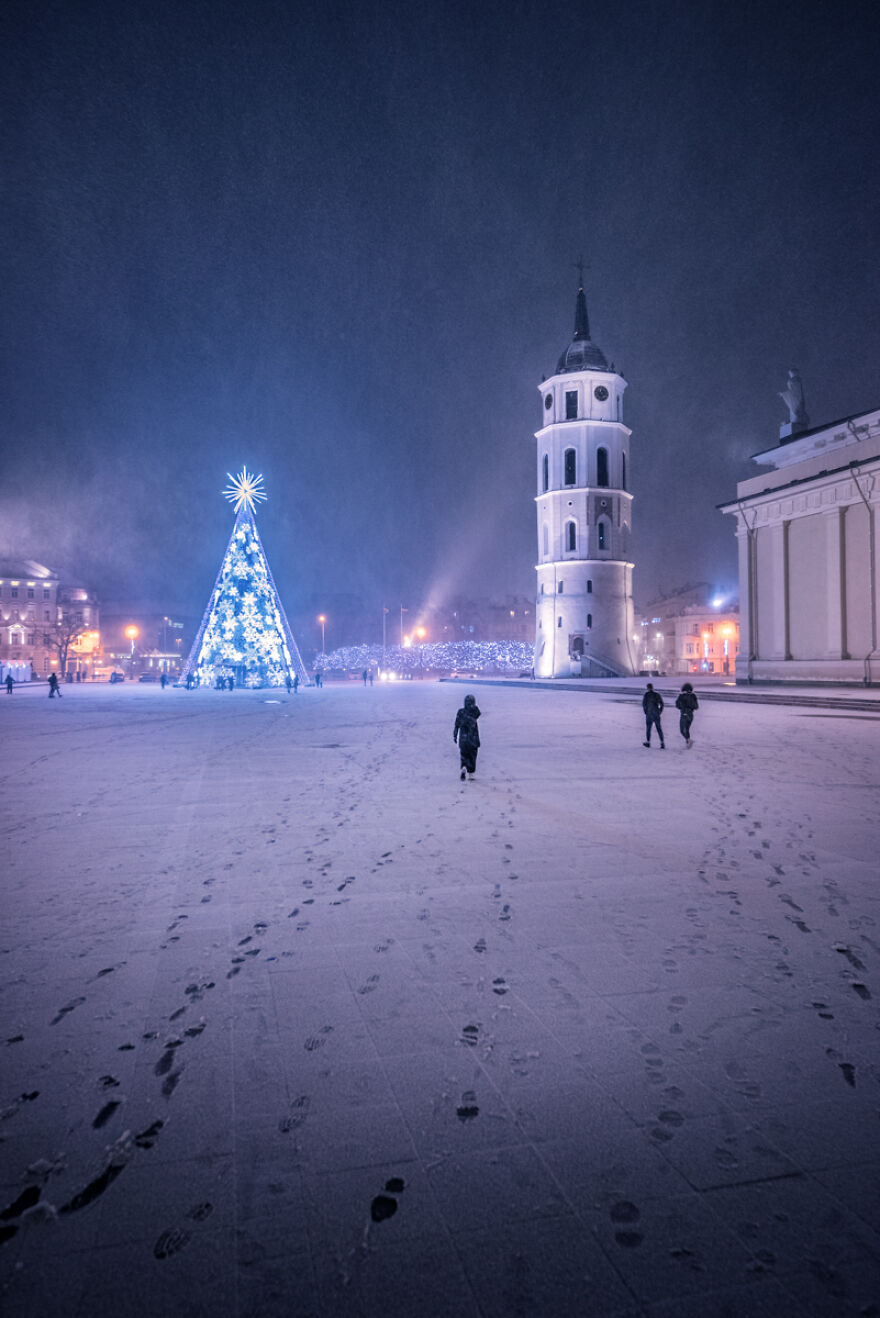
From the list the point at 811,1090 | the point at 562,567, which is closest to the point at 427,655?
the point at 562,567

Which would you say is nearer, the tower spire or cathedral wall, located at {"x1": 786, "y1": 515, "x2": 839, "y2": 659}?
cathedral wall, located at {"x1": 786, "y1": 515, "x2": 839, "y2": 659}

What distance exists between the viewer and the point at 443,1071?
3168mm

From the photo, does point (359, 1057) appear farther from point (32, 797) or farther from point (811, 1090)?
point (32, 797)

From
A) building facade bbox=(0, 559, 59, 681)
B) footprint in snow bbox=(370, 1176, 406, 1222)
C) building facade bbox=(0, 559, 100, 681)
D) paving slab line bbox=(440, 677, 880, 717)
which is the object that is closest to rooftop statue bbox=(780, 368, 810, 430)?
Result: paving slab line bbox=(440, 677, 880, 717)

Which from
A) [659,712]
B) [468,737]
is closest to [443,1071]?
[468,737]

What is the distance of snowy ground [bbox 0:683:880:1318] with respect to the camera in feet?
7.07

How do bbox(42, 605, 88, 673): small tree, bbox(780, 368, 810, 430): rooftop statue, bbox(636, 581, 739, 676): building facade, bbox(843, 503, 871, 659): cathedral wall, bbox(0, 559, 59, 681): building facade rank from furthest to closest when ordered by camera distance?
1. bbox(0, 559, 59, 681): building facade
2. bbox(636, 581, 739, 676): building facade
3. bbox(42, 605, 88, 673): small tree
4. bbox(780, 368, 810, 430): rooftop statue
5. bbox(843, 503, 871, 659): cathedral wall

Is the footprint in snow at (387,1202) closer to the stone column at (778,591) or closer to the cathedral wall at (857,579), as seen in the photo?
the cathedral wall at (857,579)

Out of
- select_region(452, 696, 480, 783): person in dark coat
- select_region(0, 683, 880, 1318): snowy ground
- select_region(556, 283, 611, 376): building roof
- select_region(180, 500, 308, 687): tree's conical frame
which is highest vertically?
select_region(556, 283, 611, 376): building roof

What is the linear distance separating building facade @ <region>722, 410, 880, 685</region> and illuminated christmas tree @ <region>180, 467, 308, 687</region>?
28986 millimetres

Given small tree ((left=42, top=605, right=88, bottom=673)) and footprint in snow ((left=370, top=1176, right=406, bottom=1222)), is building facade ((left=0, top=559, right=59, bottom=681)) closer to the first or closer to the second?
small tree ((left=42, top=605, right=88, bottom=673))

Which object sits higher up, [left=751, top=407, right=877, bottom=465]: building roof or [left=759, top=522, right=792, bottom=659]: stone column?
[left=751, top=407, right=877, bottom=465]: building roof

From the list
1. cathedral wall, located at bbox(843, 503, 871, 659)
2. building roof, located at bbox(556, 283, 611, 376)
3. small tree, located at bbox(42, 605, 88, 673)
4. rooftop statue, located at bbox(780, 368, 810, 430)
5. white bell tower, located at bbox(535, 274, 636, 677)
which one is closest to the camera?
cathedral wall, located at bbox(843, 503, 871, 659)

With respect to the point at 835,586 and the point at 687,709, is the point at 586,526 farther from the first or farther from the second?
the point at 687,709
